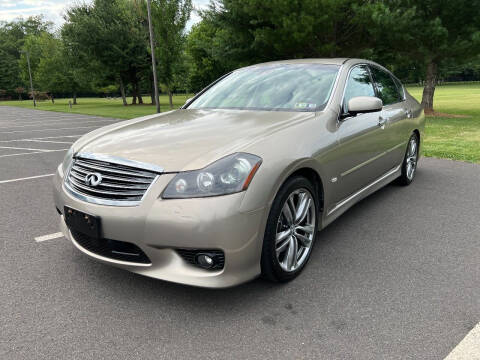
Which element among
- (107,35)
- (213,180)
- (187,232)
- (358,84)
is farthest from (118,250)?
(107,35)

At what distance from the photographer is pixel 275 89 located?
12.0 feet

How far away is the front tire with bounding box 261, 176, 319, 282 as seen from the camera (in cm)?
250

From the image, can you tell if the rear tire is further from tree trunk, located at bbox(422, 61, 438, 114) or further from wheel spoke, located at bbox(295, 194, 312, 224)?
tree trunk, located at bbox(422, 61, 438, 114)

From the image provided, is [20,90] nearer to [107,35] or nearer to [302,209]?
[107,35]

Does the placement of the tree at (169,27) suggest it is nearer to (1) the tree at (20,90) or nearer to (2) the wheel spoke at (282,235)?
(2) the wheel spoke at (282,235)

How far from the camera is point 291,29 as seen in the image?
50.7ft

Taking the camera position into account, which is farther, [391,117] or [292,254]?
[391,117]

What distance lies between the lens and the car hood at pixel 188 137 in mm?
2422

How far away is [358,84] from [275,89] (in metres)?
0.87

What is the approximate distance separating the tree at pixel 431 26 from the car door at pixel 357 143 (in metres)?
11.5

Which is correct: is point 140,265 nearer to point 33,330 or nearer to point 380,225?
point 33,330

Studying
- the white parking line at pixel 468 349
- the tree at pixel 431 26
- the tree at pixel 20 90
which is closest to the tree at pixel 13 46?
the tree at pixel 20 90

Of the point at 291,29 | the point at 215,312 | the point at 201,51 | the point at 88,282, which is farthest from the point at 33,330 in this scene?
the point at 201,51

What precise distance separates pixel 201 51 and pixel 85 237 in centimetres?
4368
